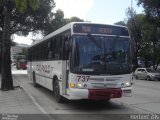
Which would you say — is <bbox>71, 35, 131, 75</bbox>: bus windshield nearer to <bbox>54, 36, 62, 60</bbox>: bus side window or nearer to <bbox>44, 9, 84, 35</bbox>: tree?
<bbox>54, 36, 62, 60</bbox>: bus side window

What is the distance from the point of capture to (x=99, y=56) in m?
11.9

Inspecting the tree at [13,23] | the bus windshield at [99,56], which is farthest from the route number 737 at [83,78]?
the tree at [13,23]

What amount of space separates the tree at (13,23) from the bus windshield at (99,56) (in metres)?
2.11

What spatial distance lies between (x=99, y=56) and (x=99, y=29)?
3.51ft

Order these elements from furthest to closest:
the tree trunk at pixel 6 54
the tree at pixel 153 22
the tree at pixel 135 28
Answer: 1. the tree at pixel 135 28
2. the tree at pixel 153 22
3. the tree trunk at pixel 6 54

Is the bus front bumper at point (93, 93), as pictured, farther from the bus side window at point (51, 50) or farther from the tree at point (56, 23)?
the tree at point (56, 23)

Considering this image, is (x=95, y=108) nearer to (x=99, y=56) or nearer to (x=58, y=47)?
(x=99, y=56)

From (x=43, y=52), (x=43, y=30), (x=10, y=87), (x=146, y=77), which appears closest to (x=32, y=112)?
(x=43, y=52)

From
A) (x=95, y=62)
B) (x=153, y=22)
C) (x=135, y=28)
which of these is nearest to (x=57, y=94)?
(x=95, y=62)

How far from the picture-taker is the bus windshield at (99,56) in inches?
466

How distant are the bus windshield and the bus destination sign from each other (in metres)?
0.21

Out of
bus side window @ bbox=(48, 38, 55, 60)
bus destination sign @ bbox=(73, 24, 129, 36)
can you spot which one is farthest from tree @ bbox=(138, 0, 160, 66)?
bus destination sign @ bbox=(73, 24, 129, 36)

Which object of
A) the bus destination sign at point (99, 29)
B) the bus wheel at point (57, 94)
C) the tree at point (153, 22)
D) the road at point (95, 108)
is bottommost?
the road at point (95, 108)

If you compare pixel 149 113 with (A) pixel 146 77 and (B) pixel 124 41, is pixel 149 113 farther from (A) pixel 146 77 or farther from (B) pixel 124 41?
(A) pixel 146 77
